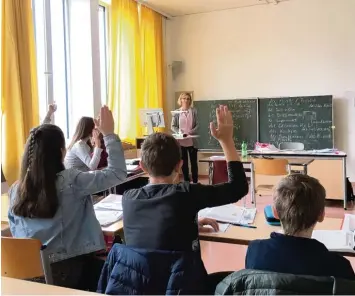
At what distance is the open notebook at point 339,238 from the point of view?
5.04 ft

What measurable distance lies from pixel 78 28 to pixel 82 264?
4.53m

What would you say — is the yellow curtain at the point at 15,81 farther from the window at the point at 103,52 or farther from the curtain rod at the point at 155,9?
the curtain rod at the point at 155,9

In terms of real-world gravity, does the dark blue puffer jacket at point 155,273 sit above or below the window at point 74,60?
below

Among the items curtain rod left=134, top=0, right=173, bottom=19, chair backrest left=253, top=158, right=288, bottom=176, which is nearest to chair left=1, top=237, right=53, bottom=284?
chair backrest left=253, top=158, right=288, bottom=176

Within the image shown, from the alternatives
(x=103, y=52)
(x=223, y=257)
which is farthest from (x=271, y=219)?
(x=103, y=52)

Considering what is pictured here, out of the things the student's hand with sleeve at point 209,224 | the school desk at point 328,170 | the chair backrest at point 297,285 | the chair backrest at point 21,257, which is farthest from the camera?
the school desk at point 328,170

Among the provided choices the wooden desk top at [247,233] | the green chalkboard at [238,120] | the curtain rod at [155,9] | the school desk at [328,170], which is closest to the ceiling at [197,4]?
the curtain rod at [155,9]

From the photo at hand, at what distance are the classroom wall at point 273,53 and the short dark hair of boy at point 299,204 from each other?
18.3 feet

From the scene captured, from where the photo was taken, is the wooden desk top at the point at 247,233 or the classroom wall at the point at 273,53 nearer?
the wooden desk top at the point at 247,233

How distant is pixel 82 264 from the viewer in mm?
1794

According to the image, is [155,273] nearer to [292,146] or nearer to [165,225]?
[165,225]

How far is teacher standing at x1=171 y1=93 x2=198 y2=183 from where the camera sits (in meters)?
6.09

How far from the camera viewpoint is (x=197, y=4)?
6816mm

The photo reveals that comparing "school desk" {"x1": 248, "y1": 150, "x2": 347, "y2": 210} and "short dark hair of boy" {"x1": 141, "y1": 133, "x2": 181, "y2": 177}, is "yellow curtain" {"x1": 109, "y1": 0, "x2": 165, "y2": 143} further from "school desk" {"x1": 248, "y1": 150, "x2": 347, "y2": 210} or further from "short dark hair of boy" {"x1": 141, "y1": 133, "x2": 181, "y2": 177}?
"short dark hair of boy" {"x1": 141, "y1": 133, "x2": 181, "y2": 177}
